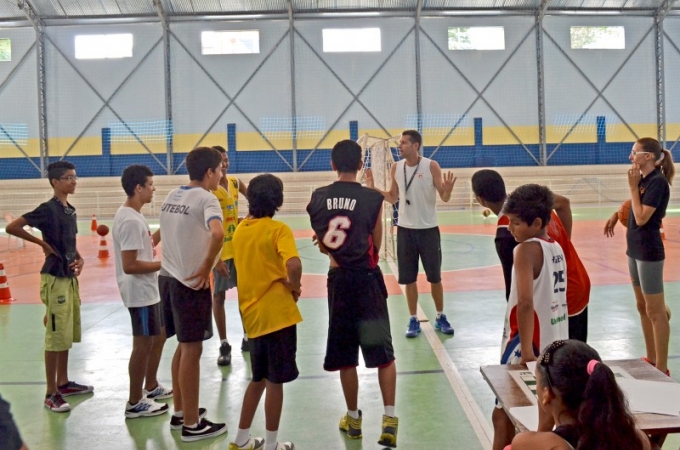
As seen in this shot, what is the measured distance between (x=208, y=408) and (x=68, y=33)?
84.9ft

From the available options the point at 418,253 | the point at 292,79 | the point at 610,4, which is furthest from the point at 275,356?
the point at 610,4

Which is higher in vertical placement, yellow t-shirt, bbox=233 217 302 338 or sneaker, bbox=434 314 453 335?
yellow t-shirt, bbox=233 217 302 338

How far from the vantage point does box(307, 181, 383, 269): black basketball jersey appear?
4.21 metres

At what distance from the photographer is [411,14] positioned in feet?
87.8

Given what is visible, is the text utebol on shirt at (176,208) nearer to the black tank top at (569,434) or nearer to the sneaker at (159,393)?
the sneaker at (159,393)

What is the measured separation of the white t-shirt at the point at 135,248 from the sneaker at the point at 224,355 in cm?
146

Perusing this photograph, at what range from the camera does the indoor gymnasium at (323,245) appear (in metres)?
3.72

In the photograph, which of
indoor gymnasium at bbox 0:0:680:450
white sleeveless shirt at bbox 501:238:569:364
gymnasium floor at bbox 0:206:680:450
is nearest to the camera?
white sleeveless shirt at bbox 501:238:569:364

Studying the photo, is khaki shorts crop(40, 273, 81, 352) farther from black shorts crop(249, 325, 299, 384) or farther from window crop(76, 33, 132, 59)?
window crop(76, 33, 132, 59)

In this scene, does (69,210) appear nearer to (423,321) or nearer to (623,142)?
(423,321)

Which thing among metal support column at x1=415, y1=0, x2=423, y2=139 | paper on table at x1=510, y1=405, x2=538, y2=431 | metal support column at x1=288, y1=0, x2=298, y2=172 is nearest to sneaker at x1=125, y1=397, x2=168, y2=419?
paper on table at x1=510, y1=405, x2=538, y2=431

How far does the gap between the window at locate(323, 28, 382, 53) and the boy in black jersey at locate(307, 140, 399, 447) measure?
23664 mm

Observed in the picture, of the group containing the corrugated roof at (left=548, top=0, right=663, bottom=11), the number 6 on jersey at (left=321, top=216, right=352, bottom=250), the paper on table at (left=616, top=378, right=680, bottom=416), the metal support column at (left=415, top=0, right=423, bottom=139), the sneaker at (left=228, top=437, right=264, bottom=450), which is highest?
the corrugated roof at (left=548, top=0, right=663, bottom=11)

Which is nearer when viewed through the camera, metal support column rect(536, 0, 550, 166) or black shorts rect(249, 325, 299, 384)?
black shorts rect(249, 325, 299, 384)
